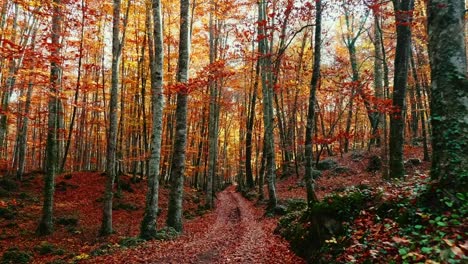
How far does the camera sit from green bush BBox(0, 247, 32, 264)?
9.99 meters

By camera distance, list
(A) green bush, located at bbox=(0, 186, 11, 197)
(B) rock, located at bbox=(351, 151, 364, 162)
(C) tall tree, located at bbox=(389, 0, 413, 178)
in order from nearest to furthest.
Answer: (C) tall tree, located at bbox=(389, 0, 413, 178), (A) green bush, located at bbox=(0, 186, 11, 197), (B) rock, located at bbox=(351, 151, 364, 162)

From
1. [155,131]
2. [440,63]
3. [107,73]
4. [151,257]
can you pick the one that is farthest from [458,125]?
[107,73]

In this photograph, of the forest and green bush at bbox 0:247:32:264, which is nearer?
the forest

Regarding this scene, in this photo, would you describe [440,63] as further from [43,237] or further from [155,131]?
[43,237]

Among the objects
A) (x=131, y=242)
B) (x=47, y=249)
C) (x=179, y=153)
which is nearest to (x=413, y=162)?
(x=179, y=153)

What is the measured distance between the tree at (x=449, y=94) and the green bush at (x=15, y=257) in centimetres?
1189

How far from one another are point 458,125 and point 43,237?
48.3ft

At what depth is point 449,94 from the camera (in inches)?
198

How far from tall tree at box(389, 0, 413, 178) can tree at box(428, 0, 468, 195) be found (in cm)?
358

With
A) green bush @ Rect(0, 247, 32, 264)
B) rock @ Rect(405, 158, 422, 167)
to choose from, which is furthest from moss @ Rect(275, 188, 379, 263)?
rock @ Rect(405, 158, 422, 167)

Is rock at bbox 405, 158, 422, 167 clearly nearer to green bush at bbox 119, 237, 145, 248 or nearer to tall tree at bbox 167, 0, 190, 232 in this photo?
tall tree at bbox 167, 0, 190, 232

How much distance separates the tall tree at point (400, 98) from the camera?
873cm

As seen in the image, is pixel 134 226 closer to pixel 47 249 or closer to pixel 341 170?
pixel 47 249

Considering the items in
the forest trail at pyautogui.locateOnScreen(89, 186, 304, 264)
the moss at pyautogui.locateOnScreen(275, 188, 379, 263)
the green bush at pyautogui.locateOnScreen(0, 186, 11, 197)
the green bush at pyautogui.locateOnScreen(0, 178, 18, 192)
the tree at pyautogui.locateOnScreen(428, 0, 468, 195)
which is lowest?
the forest trail at pyautogui.locateOnScreen(89, 186, 304, 264)
